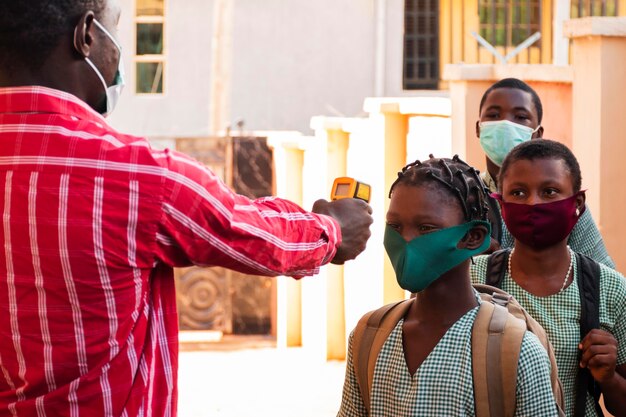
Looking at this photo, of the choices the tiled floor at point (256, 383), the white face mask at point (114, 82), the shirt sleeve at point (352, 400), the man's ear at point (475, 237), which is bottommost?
the tiled floor at point (256, 383)

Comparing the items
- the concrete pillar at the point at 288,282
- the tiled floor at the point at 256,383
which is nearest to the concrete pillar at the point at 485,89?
the tiled floor at the point at 256,383

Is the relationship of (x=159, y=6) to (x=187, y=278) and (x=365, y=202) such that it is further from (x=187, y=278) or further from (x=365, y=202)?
(x=365, y=202)

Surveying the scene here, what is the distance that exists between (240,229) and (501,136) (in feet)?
9.16

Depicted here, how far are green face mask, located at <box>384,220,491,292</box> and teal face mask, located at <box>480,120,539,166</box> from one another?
1.97 metres

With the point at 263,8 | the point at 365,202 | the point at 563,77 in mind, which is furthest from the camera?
the point at 263,8

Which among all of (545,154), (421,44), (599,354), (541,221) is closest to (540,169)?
(545,154)

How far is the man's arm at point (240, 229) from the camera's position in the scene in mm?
3146

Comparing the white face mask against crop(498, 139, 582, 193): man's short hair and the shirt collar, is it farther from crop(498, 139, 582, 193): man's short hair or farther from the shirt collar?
crop(498, 139, 582, 193): man's short hair

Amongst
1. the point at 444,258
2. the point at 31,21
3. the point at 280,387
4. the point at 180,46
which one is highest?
the point at 180,46

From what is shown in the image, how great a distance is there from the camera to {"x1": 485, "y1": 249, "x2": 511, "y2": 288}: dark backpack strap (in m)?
4.45

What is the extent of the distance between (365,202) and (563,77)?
5.56 metres

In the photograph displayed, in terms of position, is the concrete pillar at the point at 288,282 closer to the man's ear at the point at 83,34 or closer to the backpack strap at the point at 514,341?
the backpack strap at the point at 514,341

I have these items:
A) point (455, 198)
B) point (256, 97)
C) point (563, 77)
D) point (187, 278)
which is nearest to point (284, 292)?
point (187, 278)

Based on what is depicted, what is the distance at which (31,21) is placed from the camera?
316 cm
